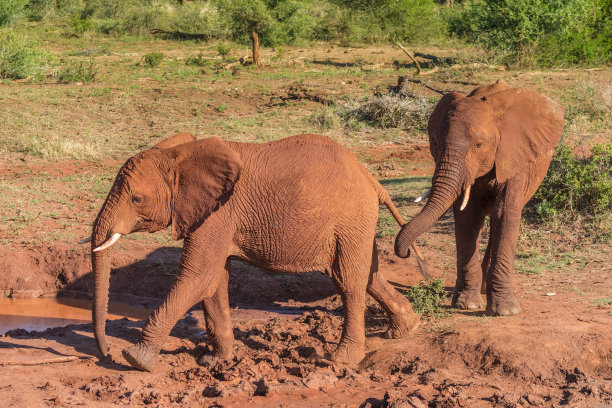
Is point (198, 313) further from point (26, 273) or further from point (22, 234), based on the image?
point (22, 234)

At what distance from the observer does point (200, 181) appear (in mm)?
5406

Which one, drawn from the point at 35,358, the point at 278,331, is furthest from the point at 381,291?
the point at 35,358

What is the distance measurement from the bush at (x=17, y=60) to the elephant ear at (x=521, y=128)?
587 inches

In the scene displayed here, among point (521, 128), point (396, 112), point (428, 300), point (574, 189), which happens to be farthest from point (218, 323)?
point (396, 112)

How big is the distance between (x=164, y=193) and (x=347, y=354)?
1877 millimetres

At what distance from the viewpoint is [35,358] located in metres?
5.68

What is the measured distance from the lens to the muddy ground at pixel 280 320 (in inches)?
207

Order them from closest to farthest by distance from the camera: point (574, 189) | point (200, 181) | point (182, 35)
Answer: point (200, 181)
point (574, 189)
point (182, 35)

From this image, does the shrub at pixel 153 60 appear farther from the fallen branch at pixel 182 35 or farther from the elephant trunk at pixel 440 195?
the elephant trunk at pixel 440 195

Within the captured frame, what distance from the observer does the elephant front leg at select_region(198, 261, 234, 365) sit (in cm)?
595

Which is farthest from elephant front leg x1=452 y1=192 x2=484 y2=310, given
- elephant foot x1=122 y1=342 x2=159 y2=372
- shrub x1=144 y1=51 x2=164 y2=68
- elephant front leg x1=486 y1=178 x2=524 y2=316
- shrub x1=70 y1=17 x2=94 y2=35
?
shrub x1=70 y1=17 x2=94 y2=35

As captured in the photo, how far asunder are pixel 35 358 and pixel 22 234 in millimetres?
3813

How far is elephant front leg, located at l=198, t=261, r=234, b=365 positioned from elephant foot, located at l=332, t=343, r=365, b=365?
2.80 feet

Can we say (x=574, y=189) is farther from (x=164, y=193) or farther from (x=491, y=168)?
(x=164, y=193)
